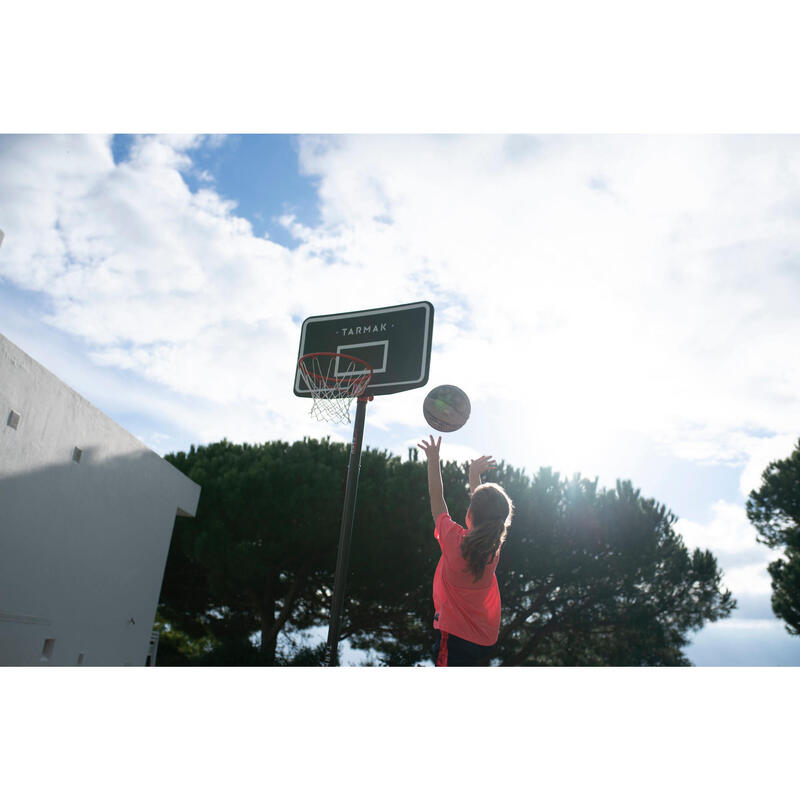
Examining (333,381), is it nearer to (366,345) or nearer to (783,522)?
(366,345)

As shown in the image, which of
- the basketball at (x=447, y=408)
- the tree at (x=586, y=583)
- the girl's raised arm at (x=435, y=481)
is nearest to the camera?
the girl's raised arm at (x=435, y=481)

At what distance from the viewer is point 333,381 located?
5148 mm

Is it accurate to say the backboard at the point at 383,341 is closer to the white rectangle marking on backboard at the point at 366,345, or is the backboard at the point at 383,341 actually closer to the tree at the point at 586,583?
the white rectangle marking on backboard at the point at 366,345

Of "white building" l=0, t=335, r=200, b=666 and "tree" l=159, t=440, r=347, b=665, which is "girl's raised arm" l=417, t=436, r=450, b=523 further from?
"tree" l=159, t=440, r=347, b=665

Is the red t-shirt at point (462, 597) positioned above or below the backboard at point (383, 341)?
below

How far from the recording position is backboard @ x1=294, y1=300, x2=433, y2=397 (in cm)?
486

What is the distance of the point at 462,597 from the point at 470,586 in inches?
2.3

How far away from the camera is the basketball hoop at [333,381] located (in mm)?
5027

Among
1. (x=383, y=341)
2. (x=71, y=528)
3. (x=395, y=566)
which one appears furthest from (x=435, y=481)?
(x=395, y=566)

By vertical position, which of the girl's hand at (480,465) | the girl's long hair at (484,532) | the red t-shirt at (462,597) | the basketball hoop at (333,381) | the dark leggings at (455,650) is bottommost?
the dark leggings at (455,650)

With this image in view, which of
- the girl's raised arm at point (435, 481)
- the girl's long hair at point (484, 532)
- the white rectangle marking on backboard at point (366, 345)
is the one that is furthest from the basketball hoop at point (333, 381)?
the girl's long hair at point (484, 532)

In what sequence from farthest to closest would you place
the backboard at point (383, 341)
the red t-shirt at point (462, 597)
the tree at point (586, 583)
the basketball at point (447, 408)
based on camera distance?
the tree at point (586, 583)
the backboard at point (383, 341)
the basketball at point (447, 408)
the red t-shirt at point (462, 597)

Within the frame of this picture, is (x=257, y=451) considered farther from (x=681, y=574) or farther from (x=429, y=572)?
(x=681, y=574)
